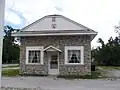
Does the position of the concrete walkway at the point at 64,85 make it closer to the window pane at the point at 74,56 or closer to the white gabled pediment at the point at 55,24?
the window pane at the point at 74,56

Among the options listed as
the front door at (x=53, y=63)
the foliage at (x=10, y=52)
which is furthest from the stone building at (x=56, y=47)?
the foliage at (x=10, y=52)

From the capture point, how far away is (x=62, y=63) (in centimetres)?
2298

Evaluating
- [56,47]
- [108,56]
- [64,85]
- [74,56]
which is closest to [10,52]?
[108,56]

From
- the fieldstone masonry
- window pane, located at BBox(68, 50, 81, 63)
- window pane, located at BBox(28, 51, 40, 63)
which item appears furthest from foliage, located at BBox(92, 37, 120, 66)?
window pane, located at BBox(28, 51, 40, 63)

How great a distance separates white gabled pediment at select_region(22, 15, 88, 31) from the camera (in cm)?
2353

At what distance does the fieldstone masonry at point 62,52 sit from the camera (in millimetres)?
22672

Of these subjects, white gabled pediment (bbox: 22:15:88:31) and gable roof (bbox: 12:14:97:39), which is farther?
white gabled pediment (bbox: 22:15:88:31)

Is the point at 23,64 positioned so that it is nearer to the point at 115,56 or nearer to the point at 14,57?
the point at 115,56

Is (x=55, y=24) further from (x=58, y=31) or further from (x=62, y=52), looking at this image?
(x=62, y=52)

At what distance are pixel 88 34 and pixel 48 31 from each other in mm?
3825

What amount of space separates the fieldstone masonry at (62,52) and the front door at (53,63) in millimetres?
416

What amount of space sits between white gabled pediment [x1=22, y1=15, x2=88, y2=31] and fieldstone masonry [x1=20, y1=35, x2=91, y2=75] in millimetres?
944

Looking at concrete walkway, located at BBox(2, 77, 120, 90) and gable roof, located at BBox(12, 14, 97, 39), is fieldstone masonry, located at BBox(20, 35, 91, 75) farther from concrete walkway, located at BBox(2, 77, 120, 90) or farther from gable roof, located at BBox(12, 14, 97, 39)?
concrete walkway, located at BBox(2, 77, 120, 90)

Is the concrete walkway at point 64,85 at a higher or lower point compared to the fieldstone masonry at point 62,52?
lower
